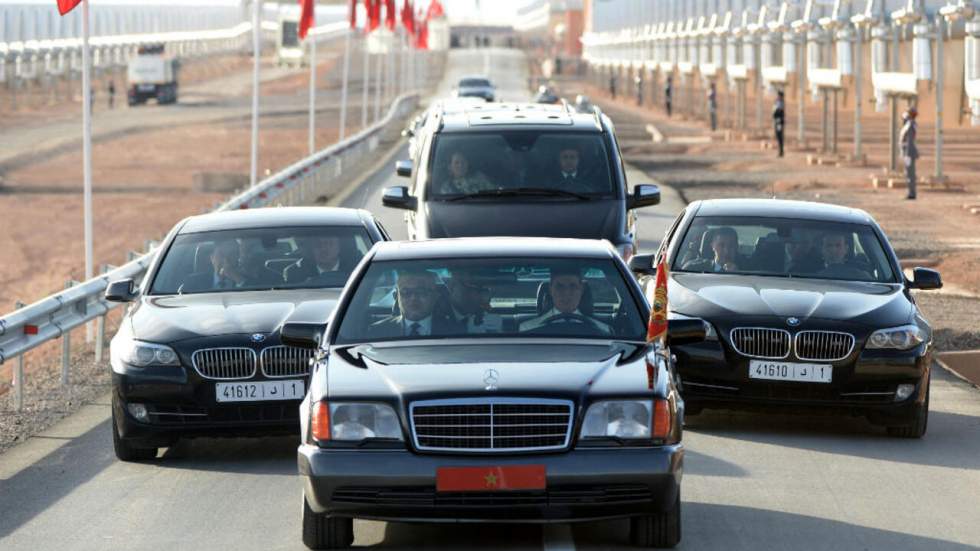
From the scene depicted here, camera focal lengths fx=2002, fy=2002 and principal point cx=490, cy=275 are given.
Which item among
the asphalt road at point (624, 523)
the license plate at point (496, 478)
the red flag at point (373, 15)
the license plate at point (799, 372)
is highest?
the red flag at point (373, 15)

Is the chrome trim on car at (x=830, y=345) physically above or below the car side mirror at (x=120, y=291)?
below

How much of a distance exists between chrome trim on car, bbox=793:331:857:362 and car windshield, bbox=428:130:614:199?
199 inches

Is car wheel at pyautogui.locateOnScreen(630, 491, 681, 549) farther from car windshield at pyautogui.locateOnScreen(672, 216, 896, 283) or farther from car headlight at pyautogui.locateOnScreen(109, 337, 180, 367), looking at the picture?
car windshield at pyautogui.locateOnScreen(672, 216, 896, 283)

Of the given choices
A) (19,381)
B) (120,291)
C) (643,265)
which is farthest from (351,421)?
(19,381)

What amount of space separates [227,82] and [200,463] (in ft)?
501

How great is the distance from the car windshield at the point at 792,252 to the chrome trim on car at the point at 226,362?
3609 millimetres

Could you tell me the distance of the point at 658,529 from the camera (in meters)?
8.27

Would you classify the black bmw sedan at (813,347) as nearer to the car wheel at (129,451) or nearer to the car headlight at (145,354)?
the car headlight at (145,354)

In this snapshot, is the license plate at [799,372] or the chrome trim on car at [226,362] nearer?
the chrome trim on car at [226,362]

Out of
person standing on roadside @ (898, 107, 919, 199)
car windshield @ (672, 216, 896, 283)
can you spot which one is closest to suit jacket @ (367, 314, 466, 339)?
car windshield @ (672, 216, 896, 283)

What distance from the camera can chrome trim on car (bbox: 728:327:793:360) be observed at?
468 inches

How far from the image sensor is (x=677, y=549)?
8398mm

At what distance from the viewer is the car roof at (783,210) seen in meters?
13.6

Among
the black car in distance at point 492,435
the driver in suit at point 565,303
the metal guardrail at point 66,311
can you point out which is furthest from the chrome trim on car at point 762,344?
the metal guardrail at point 66,311
